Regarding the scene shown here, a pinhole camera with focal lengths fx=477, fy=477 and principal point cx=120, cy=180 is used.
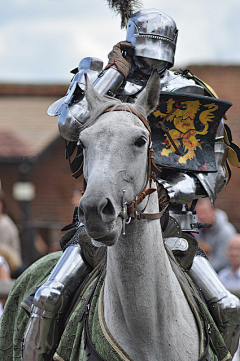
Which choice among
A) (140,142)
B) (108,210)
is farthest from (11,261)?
(108,210)

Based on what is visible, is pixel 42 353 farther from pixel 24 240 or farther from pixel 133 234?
pixel 24 240

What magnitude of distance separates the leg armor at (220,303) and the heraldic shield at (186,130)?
0.82 meters

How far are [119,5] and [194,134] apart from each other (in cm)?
167

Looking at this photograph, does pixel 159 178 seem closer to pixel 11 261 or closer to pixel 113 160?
pixel 113 160

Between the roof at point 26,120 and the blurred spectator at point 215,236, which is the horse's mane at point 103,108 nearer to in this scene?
the blurred spectator at point 215,236

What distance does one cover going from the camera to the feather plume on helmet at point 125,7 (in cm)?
465

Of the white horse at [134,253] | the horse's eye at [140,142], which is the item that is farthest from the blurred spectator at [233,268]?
the horse's eye at [140,142]

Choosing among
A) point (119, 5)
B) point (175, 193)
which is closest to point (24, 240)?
point (119, 5)

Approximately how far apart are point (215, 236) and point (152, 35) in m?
3.66

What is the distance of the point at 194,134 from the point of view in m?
3.89

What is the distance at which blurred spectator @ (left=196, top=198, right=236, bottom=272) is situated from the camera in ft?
21.8

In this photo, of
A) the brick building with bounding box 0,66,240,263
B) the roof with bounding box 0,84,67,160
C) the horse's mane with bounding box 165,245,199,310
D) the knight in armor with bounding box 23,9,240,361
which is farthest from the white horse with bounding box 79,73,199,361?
the roof with bounding box 0,84,67,160

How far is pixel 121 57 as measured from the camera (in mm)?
3936

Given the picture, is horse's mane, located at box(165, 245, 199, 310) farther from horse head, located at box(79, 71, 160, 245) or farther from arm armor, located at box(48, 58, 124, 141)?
arm armor, located at box(48, 58, 124, 141)
